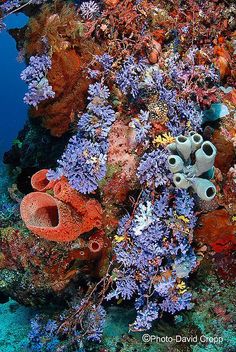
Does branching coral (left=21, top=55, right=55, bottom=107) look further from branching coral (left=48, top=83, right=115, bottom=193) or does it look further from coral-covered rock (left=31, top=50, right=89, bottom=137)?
branching coral (left=48, top=83, right=115, bottom=193)

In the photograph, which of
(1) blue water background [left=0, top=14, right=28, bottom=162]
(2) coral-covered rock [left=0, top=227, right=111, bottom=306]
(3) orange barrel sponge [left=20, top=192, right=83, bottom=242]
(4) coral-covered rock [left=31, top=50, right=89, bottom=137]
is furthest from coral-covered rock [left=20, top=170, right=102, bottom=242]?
(1) blue water background [left=0, top=14, right=28, bottom=162]

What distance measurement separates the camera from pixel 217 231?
3990mm

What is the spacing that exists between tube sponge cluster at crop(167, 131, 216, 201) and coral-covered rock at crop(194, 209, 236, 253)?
0.73 meters

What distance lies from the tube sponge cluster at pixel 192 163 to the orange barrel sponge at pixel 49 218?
4.12ft

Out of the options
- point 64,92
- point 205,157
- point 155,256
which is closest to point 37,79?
point 64,92

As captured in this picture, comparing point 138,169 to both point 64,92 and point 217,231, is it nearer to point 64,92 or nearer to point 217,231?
point 217,231

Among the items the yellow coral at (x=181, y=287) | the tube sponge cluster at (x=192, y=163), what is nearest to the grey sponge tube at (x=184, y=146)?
the tube sponge cluster at (x=192, y=163)

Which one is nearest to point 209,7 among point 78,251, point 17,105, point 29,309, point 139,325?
point 78,251

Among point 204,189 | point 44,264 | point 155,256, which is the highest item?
point 204,189

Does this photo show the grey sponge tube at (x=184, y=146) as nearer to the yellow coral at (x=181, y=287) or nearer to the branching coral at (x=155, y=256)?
the branching coral at (x=155, y=256)

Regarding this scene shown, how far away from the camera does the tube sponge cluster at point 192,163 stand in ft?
10.3

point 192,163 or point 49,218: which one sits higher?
point 192,163

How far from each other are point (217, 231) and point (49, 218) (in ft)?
6.51

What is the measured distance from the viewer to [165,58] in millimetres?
3775
